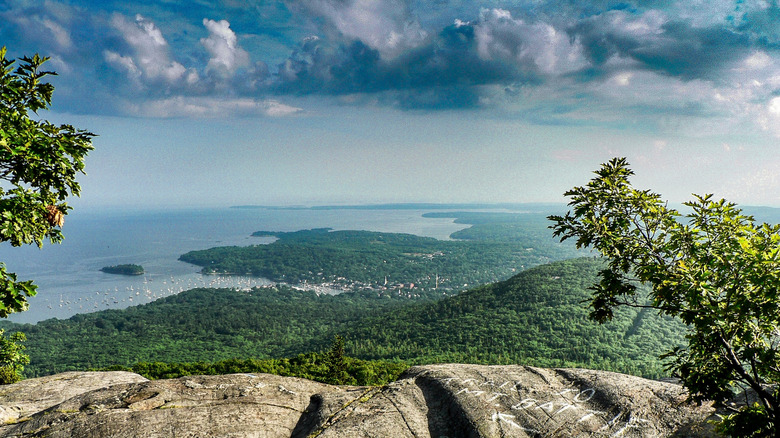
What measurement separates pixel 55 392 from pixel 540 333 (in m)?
87.0

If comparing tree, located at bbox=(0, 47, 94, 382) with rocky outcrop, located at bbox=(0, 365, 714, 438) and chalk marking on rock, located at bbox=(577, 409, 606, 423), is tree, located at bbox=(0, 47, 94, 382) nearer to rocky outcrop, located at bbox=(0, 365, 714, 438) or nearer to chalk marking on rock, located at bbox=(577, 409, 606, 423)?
rocky outcrop, located at bbox=(0, 365, 714, 438)

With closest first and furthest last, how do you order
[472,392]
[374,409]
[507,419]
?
1. [507,419]
2. [374,409]
3. [472,392]

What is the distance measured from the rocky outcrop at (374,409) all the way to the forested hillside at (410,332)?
60586 mm

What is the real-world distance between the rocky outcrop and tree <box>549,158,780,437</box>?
2609mm

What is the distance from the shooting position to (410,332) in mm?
90750

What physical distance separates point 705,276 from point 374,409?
330 inches

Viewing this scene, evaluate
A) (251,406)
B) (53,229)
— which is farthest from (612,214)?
(53,229)

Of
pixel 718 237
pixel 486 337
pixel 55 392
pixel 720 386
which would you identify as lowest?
pixel 486 337

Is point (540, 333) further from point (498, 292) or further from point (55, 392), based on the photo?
point (55, 392)

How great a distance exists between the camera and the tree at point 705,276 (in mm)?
5453

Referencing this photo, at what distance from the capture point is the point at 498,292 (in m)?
108

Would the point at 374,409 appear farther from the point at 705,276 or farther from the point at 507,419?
the point at 705,276

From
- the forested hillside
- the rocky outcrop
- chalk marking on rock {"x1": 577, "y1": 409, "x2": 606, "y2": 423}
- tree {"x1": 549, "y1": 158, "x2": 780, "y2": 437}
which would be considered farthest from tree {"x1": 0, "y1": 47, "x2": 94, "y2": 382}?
the forested hillside

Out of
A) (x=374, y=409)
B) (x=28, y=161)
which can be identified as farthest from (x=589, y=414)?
(x=28, y=161)
